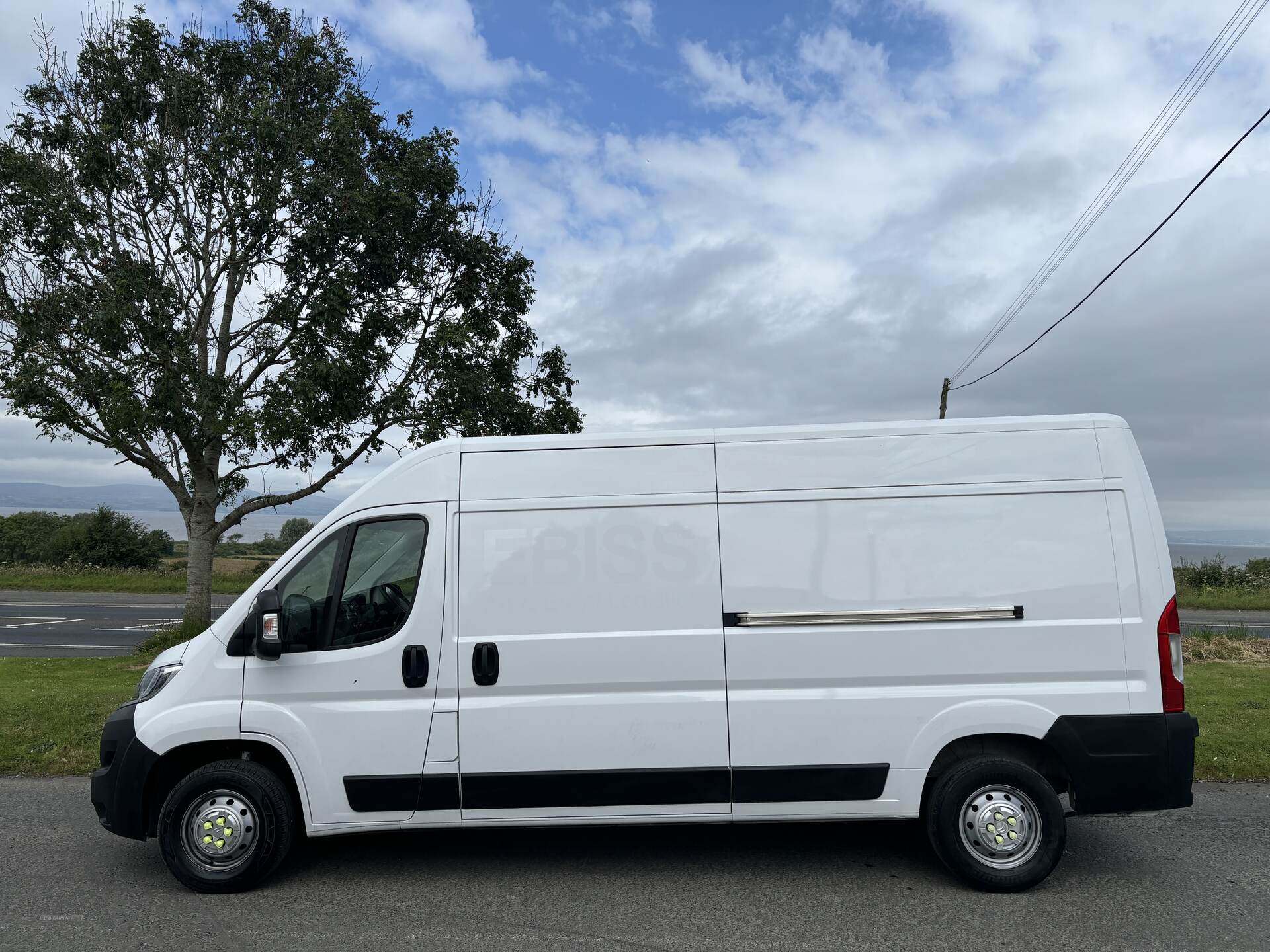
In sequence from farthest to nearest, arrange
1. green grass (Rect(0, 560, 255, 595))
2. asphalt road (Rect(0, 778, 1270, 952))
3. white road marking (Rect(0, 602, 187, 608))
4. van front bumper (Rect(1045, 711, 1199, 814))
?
green grass (Rect(0, 560, 255, 595)) → white road marking (Rect(0, 602, 187, 608)) → van front bumper (Rect(1045, 711, 1199, 814)) → asphalt road (Rect(0, 778, 1270, 952))

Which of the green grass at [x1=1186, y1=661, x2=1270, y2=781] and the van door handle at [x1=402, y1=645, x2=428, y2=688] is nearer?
the van door handle at [x1=402, y1=645, x2=428, y2=688]

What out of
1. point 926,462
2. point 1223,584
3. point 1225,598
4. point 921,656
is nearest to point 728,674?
point 921,656

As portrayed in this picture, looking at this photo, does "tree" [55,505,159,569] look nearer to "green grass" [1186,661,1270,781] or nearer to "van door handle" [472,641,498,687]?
"van door handle" [472,641,498,687]

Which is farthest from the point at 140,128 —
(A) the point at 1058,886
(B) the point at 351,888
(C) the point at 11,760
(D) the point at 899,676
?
(A) the point at 1058,886

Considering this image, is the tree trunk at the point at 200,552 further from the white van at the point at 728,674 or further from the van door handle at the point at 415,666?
the van door handle at the point at 415,666

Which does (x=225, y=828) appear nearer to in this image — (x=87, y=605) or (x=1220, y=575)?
(x=87, y=605)

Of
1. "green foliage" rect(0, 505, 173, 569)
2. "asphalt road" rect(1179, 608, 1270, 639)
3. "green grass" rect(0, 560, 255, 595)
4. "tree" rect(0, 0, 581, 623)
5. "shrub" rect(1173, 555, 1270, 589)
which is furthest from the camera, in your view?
"green foliage" rect(0, 505, 173, 569)

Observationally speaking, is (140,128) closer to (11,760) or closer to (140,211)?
(140,211)

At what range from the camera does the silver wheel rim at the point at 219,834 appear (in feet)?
14.8

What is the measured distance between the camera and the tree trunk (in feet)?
49.1

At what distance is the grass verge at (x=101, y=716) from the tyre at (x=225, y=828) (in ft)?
10.2

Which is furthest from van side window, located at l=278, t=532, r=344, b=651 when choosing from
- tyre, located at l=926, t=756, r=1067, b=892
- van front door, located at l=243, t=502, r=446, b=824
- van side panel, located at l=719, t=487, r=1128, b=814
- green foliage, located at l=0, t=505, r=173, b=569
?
green foliage, located at l=0, t=505, r=173, b=569

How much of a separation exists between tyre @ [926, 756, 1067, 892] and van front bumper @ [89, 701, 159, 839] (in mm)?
4026

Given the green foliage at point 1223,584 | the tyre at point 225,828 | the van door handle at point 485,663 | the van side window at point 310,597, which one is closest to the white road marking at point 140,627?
the tyre at point 225,828
